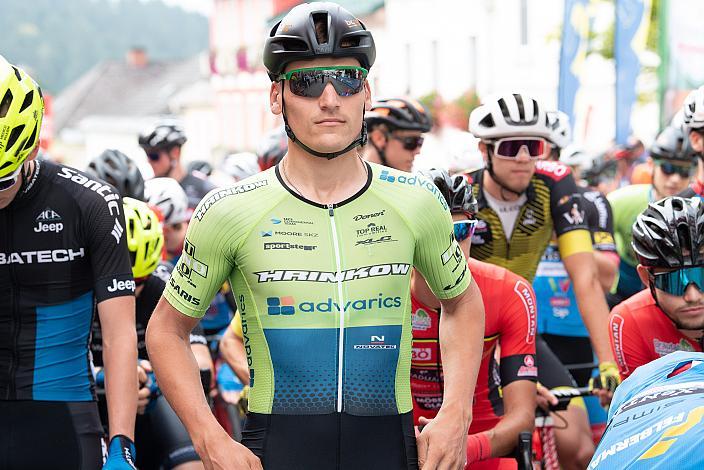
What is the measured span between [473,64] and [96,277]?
159 feet

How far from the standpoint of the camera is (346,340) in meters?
3.54

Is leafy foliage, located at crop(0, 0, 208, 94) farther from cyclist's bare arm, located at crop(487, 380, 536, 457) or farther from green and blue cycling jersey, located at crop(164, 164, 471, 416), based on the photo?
green and blue cycling jersey, located at crop(164, 164, 471, 416)

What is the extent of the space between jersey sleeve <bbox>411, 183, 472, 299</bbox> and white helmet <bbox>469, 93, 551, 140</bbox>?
320 centimetres

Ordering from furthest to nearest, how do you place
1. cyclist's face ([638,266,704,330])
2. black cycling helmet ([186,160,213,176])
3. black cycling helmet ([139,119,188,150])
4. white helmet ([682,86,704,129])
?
black cycling helmet ([186,160,213,176])
black cycling helmet ([139,119,188,150])
white helmet ([682,86,704,129])
cyclist's face ([638,266,704,330])

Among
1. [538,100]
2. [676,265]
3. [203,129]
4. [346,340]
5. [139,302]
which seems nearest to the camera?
[346,340]

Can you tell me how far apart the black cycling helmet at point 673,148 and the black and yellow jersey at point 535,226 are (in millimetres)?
2926

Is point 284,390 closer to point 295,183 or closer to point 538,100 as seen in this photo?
point 295,183

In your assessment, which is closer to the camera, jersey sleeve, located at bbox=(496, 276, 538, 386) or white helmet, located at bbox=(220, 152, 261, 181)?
jersey sleeve, located at bbox=(496, 276, 538, 386)

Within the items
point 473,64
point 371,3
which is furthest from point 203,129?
point 473,64

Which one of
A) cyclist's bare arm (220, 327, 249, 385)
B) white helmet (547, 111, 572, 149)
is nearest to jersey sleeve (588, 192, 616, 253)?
white helmet (547, 111, 572, 149)

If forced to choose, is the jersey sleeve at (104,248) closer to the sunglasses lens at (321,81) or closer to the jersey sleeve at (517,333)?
the sunglasses lens at (321,81)

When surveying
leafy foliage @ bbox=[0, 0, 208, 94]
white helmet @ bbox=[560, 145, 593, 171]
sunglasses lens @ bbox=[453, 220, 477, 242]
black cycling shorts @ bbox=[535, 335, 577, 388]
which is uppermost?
sunglasses lens @ bbox=[453, 220, 477, 242]

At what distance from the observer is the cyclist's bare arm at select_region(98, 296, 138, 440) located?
169 inches

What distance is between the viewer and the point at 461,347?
3.70 m
